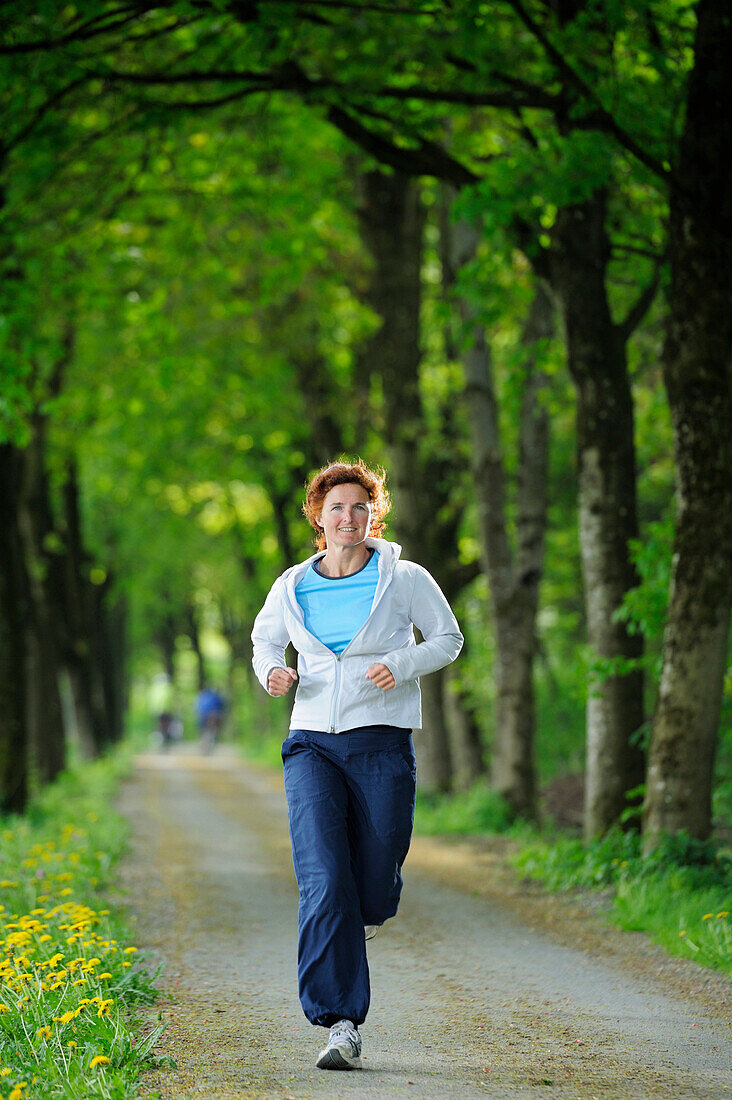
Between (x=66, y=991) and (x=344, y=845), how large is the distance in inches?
51.2

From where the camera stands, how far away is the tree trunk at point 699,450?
8.18 metres

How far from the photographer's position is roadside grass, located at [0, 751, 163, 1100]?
412 centimetres

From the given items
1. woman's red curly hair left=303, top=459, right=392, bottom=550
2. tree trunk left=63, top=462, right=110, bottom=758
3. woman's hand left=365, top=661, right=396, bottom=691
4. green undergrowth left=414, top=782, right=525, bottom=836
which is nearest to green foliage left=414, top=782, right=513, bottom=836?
green undergrowth left=414, top=782, right=525, bottom=836

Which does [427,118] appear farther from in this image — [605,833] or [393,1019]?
[393,1019]

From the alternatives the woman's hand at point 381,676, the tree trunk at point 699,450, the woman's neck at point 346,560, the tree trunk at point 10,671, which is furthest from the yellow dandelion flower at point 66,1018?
the tree trunk at point 10,671

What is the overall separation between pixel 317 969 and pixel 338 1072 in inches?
14.1

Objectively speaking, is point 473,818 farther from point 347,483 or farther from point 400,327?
point 347,483

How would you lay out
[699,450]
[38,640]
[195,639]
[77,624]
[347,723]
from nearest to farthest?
1. [347,723]
2. [699,450]
3. [38,640]
4. [77,624]
5. [195,639]

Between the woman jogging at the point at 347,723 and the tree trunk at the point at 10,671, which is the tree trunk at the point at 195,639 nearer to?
the tree trunk at the point at 10,671

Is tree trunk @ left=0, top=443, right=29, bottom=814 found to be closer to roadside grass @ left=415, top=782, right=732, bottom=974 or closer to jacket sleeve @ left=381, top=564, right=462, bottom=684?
roadside grass @ left=415, top=782, right=732, bottom=974

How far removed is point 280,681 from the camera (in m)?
4.56

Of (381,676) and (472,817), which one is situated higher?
(381,676)

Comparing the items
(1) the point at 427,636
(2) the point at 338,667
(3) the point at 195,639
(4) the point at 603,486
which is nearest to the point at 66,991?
(2) the point at 338,667

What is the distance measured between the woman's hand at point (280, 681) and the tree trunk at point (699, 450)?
14.1 ft
